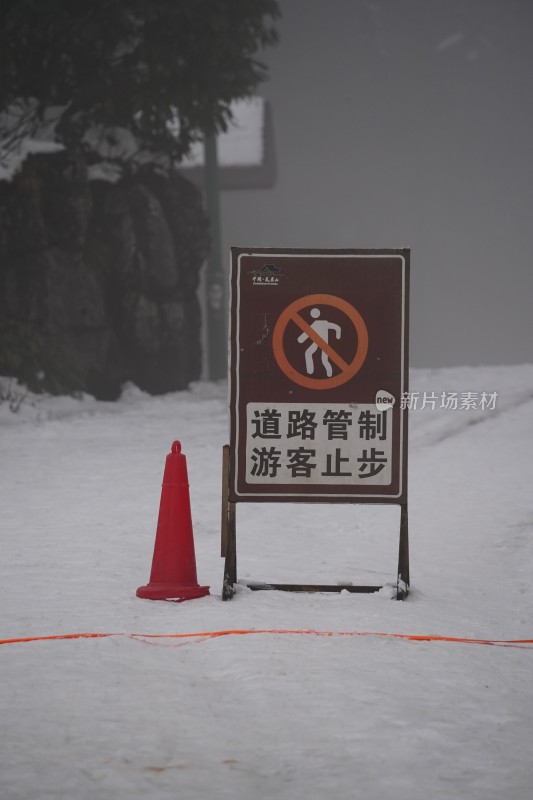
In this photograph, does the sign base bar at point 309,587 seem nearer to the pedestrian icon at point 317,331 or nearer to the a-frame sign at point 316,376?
the a-frame sign at point 316,376

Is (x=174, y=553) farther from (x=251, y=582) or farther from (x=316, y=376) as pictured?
(x=316, y=376)

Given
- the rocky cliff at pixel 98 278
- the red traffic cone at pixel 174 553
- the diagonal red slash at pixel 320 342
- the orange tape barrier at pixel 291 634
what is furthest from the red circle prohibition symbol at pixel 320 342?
the rocky cliff at pixel 98 278

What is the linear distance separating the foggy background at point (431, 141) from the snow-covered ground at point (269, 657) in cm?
2575

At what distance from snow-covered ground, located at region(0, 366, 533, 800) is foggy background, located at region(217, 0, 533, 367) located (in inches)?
1014

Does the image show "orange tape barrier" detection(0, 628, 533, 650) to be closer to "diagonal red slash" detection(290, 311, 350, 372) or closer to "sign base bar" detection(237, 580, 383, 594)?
"sign base bar" detection(237, 580, 383, 594)

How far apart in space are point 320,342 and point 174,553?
132cm

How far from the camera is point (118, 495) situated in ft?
29.5

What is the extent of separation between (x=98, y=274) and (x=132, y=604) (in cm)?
1394

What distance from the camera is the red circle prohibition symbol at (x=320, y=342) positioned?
548 centimetres

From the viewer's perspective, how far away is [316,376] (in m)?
5.52

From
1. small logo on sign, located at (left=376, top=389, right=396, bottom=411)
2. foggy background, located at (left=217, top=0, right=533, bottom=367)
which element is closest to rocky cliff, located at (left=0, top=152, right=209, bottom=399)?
small logo on sign, located at (left=376, top=389, right=396, bottom=411)

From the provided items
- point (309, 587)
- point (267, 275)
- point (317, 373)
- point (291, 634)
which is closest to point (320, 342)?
point (317, 373)

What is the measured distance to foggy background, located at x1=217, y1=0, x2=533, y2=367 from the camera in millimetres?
34594

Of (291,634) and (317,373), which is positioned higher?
(317,373)
